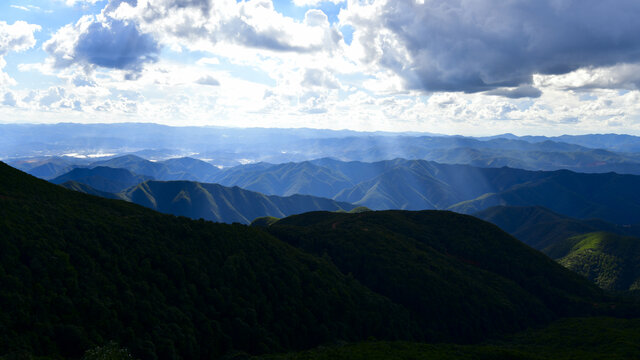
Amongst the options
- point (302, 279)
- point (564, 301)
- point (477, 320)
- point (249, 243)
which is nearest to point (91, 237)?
point (249, 243)

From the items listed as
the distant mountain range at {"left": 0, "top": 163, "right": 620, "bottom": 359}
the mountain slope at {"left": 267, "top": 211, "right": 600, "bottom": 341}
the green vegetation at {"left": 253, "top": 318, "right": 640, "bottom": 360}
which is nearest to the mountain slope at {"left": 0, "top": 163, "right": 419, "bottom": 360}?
the distant mountain range at {"left": 0, "top": 163, "right": 620, "bottom": 359}

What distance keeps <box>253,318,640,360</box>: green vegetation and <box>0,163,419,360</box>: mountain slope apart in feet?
52.2

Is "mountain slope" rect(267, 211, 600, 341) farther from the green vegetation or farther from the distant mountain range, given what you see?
the green vegetation

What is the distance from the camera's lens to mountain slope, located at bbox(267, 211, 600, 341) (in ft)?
424

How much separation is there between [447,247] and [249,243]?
103366 millimetres

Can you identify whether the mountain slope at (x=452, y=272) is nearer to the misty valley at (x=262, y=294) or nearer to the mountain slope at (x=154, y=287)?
the misty valley at (x=262, y=294)

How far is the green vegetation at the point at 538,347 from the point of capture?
79.9m

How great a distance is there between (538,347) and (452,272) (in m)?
41.6

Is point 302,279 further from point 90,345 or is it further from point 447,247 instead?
point 447,247

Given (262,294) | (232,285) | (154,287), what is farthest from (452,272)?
(154,287)

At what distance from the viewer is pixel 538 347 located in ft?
355

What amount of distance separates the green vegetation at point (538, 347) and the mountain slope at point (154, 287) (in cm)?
1590

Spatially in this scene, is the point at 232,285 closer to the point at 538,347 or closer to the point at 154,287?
the point at 154,287

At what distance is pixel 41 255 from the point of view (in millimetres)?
76062
